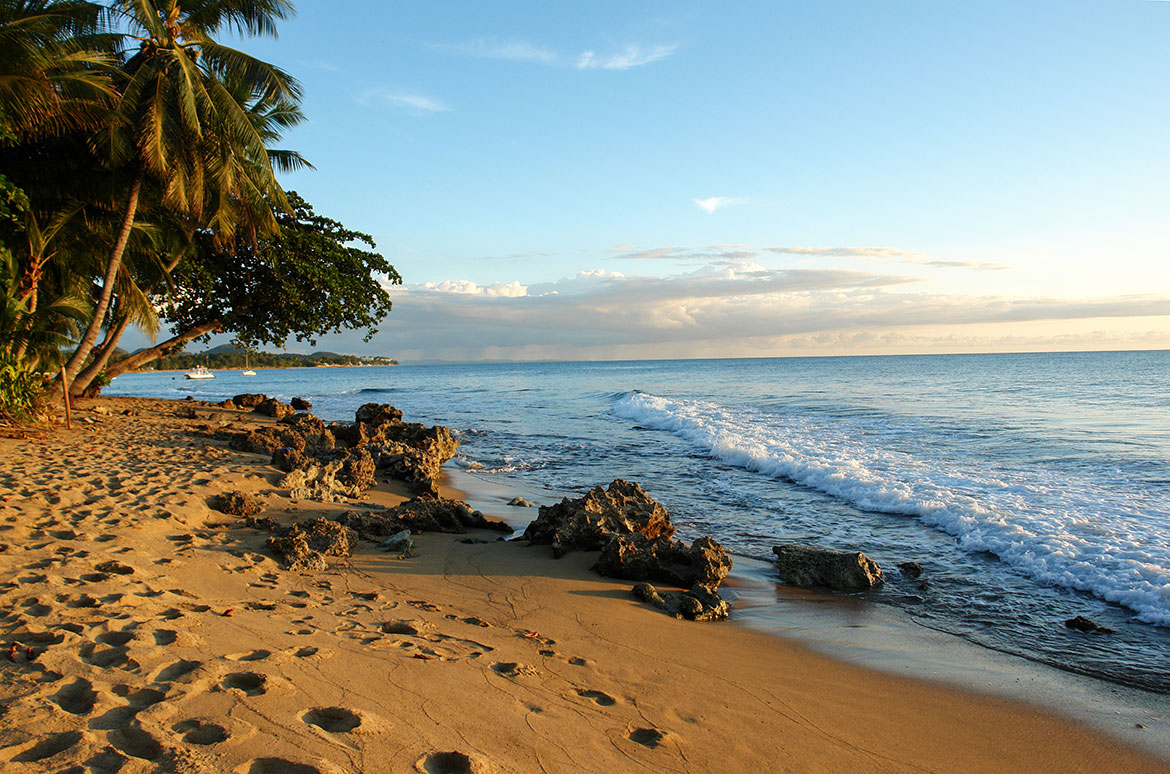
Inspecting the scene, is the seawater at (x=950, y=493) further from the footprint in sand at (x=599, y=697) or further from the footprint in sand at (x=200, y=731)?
the footprint in sand at (x=200, y=731)

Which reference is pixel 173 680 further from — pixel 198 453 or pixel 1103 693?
pixel 198 453

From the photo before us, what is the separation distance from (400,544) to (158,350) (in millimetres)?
17852

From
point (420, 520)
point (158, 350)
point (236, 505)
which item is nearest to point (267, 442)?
point (236, 505)

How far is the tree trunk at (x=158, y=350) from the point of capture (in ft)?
64.3

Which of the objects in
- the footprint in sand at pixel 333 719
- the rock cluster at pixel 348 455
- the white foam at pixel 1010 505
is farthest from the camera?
the rock cluster at pixel 348 455

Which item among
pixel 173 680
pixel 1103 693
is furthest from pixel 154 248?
pixel 1103 693

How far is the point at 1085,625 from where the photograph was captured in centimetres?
549

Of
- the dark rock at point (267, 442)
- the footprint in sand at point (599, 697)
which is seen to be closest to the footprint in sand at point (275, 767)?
the footprint in sand at point (599, 697)

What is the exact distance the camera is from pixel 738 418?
24031 mm

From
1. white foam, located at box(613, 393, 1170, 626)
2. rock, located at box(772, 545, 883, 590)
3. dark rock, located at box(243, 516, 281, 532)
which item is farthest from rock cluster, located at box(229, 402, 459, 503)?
white foam, located at box(613, 393, 1170, 626)

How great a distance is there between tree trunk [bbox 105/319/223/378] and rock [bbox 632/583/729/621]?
19628mm

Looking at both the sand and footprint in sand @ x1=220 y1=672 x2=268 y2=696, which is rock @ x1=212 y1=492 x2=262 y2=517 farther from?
footprint in sand @ x1=220 y1=672 x2=268 y2=696

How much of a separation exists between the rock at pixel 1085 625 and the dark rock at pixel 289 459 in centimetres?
959

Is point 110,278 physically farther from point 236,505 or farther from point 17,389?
point 236,505
